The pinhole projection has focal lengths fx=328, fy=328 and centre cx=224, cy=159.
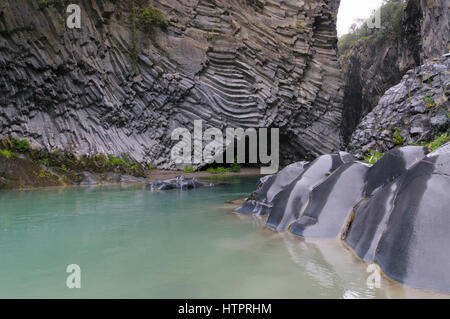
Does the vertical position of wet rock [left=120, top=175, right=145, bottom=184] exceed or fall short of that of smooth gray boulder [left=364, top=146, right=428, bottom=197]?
it falls short

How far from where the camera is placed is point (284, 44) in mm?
20797

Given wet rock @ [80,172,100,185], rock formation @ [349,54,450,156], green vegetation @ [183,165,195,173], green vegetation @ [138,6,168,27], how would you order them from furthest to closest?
green vegetation @ [183,165,195,173] < green vegetation @ [138,6,168,27] < wet rock @ [80,172,100,185] < rock formation @ [349,54,450,156]

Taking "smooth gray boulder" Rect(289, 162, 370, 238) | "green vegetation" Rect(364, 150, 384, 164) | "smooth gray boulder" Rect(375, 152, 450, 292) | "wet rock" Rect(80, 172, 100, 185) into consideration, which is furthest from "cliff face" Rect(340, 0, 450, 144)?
"wet rock" Rect(80, 172, 100, 185)

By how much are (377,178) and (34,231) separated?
14.5 feet

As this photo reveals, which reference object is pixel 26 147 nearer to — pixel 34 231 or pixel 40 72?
pixel 40 72

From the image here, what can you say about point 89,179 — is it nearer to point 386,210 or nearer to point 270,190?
point 270,190

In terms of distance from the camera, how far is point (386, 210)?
299 centimetres

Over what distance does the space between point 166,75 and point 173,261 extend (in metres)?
15.8

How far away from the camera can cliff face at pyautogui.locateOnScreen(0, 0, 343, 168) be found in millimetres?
13380

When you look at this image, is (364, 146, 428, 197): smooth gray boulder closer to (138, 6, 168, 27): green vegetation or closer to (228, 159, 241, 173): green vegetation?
(138, 6, 168, 27): green vegetation

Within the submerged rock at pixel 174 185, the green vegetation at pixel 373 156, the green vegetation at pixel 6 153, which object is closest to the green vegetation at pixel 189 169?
the submerged rock at pixel 174 185

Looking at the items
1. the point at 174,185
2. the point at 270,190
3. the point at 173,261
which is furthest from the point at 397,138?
the point at 174,185

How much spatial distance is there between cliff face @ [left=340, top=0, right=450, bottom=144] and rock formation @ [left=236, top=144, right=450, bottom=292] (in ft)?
42.9
